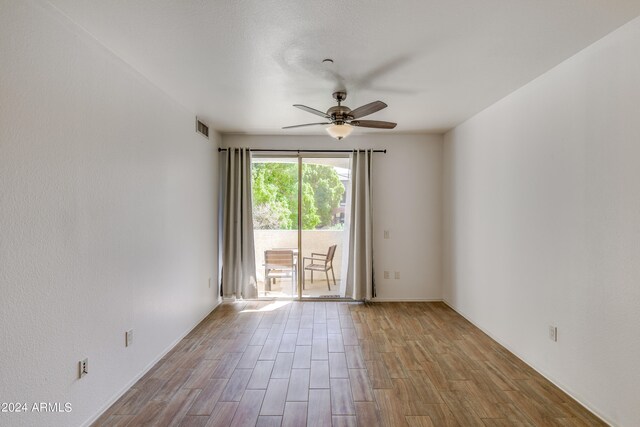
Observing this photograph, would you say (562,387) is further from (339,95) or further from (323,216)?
(323,216)

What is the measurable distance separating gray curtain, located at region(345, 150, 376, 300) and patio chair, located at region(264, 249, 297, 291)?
0.89m

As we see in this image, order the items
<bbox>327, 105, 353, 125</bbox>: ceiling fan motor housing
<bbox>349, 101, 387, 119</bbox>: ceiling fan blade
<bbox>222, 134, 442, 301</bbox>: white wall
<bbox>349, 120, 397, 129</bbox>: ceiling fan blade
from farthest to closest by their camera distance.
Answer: <bbox>222, 134, 442, 301</bbox>: white wall, <bbox>349, 120, 397, 129</bbox>: ceiling fan blade, <bbox>327, 105, 353, 125</bbox>: ceiling fan motor housing, <bbox>349, 101, 387, 119</bbox>: ceiling fan blade

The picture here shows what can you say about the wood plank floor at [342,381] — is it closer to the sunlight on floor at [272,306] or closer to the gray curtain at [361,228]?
the sunlight on floor at [272,306]

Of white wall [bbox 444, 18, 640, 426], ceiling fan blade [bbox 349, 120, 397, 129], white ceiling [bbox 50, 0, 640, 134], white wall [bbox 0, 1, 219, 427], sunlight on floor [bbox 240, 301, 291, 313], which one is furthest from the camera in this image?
sunlight on floor [bbox 240, 301, 291, 313]

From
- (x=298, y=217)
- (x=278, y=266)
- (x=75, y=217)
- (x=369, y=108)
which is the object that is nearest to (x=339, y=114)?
(x=369, y=108)

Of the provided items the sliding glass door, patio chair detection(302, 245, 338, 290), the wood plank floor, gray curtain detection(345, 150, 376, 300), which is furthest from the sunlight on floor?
gray curtain detection(345, 150, 376, 300)

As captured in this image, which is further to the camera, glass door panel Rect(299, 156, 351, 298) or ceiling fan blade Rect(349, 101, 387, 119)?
glass door panel Rect(299, 156, 351, 298)

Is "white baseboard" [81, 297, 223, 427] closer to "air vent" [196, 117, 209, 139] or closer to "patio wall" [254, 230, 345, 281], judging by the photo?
"patio wall" [254, 230, 345, 281]

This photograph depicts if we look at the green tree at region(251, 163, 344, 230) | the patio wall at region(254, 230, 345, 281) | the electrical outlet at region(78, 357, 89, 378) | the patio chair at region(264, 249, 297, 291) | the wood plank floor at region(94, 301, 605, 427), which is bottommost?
the wood plank floor at region(94, 301, 605, 427)

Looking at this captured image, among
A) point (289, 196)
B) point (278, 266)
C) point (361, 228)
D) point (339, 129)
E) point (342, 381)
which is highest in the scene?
point (339, 129)

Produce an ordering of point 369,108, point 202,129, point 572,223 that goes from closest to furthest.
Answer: point 572,223
point 369,108
point 202,129

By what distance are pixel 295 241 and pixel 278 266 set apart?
463 mm

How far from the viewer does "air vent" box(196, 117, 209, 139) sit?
3977mm

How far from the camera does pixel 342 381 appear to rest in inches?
103
